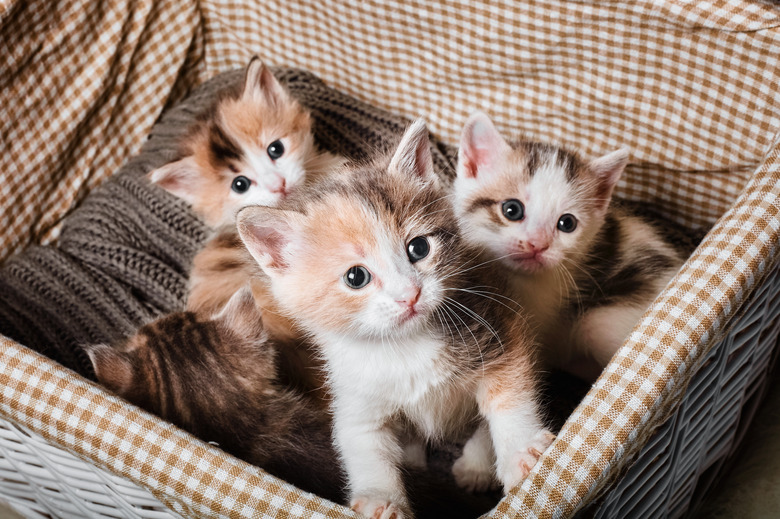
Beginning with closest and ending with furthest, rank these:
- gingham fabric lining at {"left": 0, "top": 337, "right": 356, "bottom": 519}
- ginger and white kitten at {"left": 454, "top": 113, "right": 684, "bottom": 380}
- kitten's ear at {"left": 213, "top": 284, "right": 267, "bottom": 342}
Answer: gingham fabric lining at {"left": 0, "top": 337, "right": 356, "bottom": 519} < kitten's ear at {"left": 213, "top": 284, "right": 267, "bottom": 342} < ginger and white kitten at {"left": 454, "top": 113, "right": 684, "bottom": 380}

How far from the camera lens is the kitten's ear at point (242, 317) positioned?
4.13ft

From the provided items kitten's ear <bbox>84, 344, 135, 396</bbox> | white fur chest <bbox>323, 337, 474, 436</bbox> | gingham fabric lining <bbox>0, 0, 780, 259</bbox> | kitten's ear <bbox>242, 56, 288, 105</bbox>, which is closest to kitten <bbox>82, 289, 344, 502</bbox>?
kitten's ear <bbox>84, 344, 135, 396</bbox>

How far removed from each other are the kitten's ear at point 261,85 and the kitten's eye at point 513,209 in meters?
0.64

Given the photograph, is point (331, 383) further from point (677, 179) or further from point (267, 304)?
point (677, 179)

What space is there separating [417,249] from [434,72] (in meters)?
0.98

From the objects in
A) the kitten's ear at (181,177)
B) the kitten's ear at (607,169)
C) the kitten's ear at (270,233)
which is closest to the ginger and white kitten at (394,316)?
the kitten's ear at (270,233)

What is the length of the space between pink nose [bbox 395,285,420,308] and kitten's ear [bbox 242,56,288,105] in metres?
0.86

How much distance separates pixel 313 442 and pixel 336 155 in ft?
2.79

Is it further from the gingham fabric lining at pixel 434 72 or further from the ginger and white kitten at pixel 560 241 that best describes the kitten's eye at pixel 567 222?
the gingham fabric lining at pixel 434 72

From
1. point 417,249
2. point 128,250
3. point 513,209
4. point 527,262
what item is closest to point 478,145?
point 513,209

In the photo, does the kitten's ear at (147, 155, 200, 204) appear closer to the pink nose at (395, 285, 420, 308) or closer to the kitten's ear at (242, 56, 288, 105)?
the kitten's ear at (242, 56, 288, 105)

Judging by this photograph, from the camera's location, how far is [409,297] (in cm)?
100

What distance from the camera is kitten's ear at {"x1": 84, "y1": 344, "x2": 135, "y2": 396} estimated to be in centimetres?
122

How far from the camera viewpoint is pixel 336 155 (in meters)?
1.89
